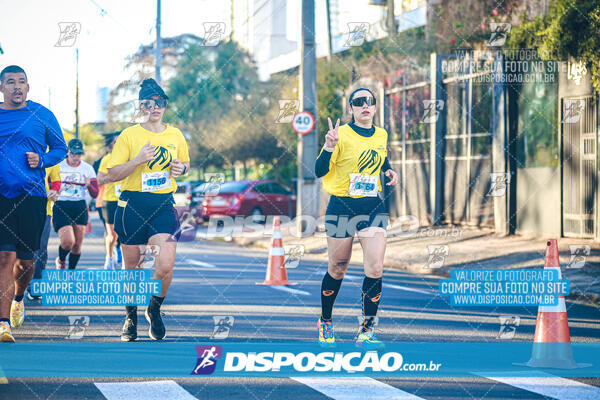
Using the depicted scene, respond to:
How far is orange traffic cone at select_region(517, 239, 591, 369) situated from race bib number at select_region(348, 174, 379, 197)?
146 centimetres

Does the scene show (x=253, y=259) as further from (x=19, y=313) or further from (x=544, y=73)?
(x=19, y=313)

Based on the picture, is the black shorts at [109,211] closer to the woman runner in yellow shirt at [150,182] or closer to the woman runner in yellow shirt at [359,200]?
the woman runner in yellow shirt at [150,182]

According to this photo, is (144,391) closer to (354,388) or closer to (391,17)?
(354,388)

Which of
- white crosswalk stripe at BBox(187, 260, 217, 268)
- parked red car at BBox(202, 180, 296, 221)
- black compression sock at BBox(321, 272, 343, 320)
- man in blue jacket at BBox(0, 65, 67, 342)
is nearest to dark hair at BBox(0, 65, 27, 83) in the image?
man in blue jacket at BBox(0, 65, 67, 342)

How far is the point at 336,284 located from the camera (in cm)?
701

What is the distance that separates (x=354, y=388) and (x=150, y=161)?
2.59 m

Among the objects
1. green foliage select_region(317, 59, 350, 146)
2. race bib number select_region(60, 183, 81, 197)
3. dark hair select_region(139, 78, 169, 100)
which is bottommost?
race bib number select_region(60, 183, 81, 197)

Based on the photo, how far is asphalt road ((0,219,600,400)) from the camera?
18.3 ft

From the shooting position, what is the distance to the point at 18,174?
7.06 metres

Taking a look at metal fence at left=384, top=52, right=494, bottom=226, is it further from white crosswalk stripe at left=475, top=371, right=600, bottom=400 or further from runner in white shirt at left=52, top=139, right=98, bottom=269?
white crosswalk stripe at left=475, top=371, right=600, bottom=400

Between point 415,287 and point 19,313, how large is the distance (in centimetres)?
581

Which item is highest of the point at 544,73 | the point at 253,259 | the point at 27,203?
the point at 544,73

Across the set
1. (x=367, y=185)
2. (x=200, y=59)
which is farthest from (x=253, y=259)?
(x=200, y=59)

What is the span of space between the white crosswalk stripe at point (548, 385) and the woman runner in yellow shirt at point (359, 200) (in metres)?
1.14
